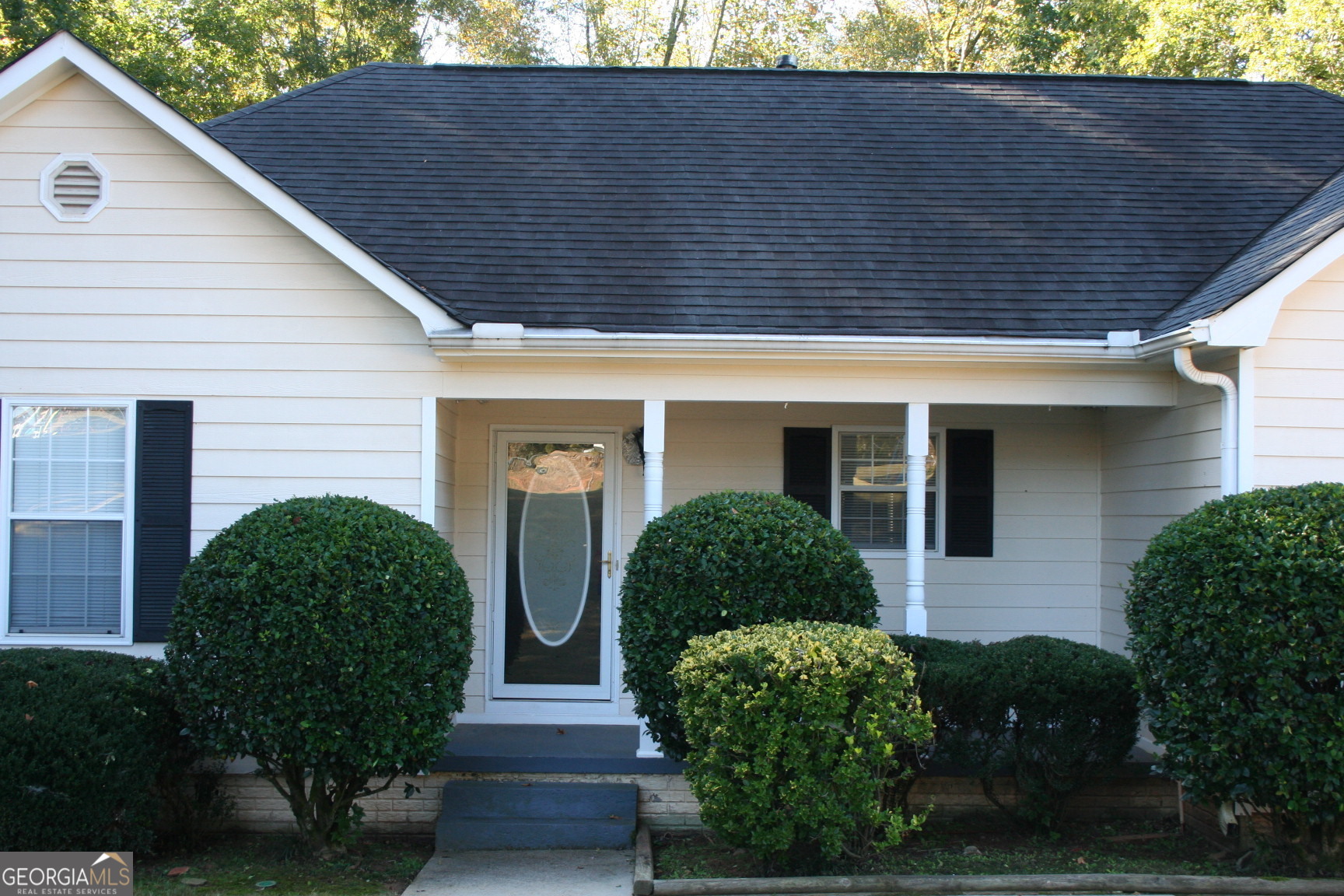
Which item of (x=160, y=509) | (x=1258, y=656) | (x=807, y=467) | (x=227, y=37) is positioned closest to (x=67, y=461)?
(x=160, y=509)

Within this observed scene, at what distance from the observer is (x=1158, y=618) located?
529 cm

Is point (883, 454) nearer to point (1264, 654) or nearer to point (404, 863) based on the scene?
point (1264, 654)

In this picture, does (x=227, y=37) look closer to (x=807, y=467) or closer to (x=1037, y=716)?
(x=807, y=467)

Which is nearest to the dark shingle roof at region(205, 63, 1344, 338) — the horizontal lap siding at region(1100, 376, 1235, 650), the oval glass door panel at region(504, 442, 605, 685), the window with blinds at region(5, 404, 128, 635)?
the horizontal lap siding at region(1100, 376, 1235, 650)

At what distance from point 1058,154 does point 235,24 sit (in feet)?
53.0

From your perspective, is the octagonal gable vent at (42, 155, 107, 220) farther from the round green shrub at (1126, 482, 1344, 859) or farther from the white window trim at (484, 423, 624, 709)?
the round green shrub at (1126, 482, 1344, 859)

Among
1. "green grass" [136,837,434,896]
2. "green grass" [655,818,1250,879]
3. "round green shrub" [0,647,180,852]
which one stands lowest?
"green grass" [136,837,434,896]

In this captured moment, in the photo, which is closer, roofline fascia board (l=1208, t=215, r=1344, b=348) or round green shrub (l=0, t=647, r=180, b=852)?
round green shrub (l=0, t=647, r=180, b=852)

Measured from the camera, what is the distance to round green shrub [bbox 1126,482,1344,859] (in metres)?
4.86

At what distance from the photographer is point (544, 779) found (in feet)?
20.8

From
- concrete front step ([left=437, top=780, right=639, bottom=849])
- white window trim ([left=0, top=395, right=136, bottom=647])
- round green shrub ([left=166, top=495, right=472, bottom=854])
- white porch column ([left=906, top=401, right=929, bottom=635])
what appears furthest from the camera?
white porch column ([left=906, top=401, right=929, bottom=635])

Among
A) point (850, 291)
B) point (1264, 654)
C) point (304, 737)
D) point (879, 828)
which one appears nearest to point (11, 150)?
point (304, 737)

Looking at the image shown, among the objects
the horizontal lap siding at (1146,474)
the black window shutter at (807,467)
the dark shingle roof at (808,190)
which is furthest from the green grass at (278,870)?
the horizontal lap siding at (1146,474)

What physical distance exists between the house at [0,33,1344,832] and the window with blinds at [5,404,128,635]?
0.02 metres
